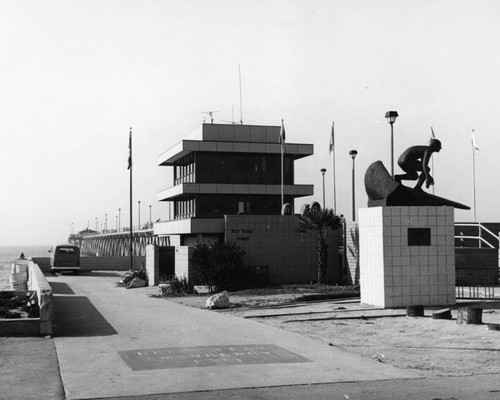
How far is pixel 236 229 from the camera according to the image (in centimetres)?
3005

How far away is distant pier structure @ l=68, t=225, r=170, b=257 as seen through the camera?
7279 cm

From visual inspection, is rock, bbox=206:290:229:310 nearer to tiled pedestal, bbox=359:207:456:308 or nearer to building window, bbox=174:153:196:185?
tiled pedestal, bbox=359:207:456:308

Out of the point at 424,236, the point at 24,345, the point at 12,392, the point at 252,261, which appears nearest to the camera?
the point at 12,392

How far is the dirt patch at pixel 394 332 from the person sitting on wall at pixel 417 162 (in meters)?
3.75

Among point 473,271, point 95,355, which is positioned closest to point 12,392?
point 95,355

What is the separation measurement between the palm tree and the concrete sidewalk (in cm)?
1123

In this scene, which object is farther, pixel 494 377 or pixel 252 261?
pixel 252 261

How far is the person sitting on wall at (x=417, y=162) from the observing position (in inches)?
772

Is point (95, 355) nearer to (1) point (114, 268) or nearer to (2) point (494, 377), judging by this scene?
(2) point (494, 377)

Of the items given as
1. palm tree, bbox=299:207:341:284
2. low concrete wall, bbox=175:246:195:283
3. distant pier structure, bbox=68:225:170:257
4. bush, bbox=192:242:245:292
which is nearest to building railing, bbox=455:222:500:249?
palm tree, bbox=299:207:341:284

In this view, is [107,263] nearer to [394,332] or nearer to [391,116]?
[391,116]

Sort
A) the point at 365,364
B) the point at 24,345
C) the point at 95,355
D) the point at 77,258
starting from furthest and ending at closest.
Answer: the point at 77,258, the point at 24,345, the point at 95,355, the point at 365,364

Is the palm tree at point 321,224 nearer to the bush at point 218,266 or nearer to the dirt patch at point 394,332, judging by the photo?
the bush at point 218,266

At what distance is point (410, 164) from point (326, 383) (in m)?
11.3
